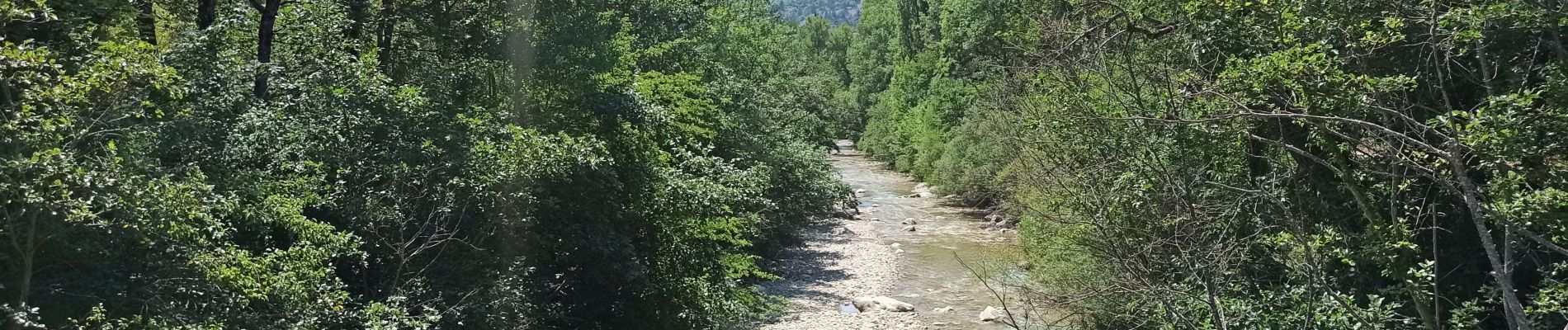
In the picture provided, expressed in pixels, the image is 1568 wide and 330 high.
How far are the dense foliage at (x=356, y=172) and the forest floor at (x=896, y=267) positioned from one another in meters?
2.93

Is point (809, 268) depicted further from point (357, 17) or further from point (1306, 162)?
point (1306, 162)

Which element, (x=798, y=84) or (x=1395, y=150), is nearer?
(x=1395, y=150)

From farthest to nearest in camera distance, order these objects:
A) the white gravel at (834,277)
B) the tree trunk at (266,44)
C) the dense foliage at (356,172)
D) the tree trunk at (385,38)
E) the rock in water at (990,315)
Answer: the white gravel at (834,277) → the rock in water at (990,315) → the tree trunk at (385,38) → the tree trunk at (266,44) → the dense foliage at (356,172)

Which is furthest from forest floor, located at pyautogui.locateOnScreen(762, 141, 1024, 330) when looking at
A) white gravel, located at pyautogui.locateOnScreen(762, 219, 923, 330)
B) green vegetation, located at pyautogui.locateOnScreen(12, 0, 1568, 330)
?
green vegetation, located at pyautogui.locateOnScreen(12, 0, 1568, 330)

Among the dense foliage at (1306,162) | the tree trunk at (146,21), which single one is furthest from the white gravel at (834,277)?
the tree trunk at (146,21)

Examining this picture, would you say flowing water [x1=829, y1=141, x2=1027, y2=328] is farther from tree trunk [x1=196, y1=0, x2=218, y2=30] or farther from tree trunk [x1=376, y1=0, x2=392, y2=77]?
tree trunk [x1=196, y1=0, x2=218, y2=30]

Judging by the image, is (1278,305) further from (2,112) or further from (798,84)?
(798,84)

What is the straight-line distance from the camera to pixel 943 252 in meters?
26.0

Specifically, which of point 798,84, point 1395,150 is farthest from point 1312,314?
point 798,84

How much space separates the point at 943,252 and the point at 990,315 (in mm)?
7801

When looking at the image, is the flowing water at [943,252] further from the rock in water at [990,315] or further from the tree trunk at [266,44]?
the tree trunk at [266,44]

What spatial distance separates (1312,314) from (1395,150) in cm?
236

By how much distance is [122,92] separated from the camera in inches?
287

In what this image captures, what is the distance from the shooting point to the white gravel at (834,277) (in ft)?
62.3
